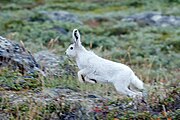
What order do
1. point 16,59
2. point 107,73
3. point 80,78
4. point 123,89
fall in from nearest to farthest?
point 123,89 → point 107,73 → point 80,78 → point 16,59

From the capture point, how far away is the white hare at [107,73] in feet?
34.6

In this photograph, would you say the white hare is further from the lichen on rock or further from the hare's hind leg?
the lichen on rock

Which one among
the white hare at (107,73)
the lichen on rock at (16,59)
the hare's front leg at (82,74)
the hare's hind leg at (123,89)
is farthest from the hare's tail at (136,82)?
the lichen on rock at (16,59)

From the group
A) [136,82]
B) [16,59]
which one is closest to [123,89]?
[136,82]

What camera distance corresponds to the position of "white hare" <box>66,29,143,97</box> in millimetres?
10547

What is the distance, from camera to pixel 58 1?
47.7 metres

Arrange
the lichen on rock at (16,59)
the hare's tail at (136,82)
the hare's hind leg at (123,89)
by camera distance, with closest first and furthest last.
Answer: the hare's hind leg at (123,89)
the hare's tail at (136,82)
the lichen on rock at (16,59)

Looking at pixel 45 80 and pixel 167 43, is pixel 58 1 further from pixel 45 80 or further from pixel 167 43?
pixel 45 80

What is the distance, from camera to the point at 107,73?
10.8 metres

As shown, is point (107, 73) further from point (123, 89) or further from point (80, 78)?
point (80, 78)

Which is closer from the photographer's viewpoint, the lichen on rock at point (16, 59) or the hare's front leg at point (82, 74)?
the hare's front leg at point (82, 74)

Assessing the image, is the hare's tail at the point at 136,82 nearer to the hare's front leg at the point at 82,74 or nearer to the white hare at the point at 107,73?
the white hare at the point at 107,73

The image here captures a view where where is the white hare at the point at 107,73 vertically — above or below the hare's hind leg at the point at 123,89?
above

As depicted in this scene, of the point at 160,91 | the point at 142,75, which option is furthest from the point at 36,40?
the point at 160,91
